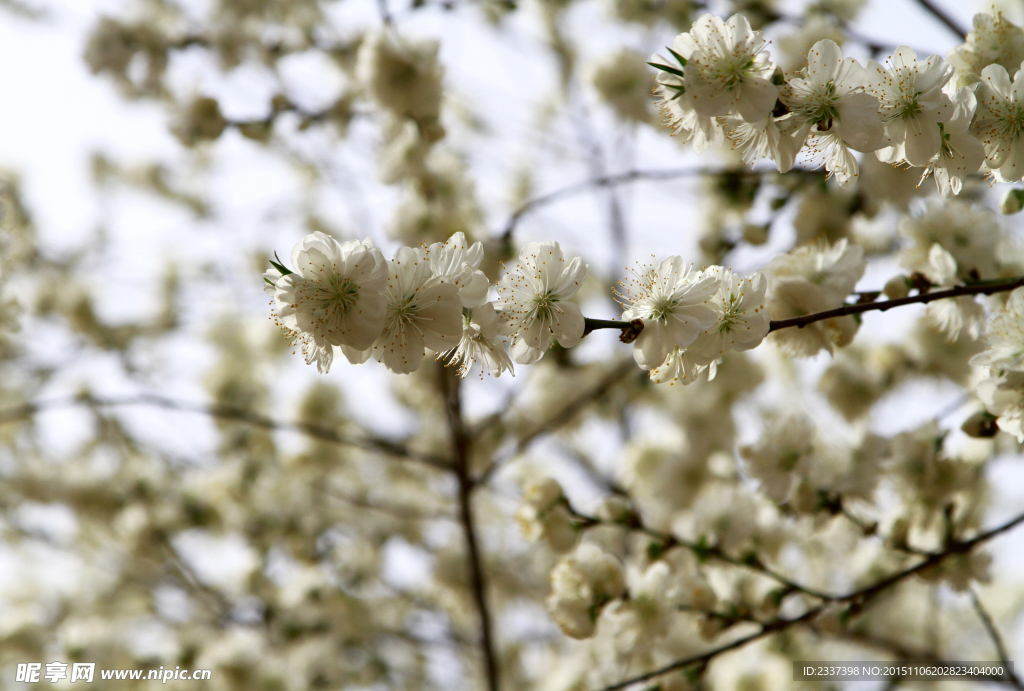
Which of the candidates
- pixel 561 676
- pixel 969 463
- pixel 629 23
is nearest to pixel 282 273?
pixel 969 463

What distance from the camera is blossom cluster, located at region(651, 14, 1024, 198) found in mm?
1115

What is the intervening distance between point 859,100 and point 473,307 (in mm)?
675

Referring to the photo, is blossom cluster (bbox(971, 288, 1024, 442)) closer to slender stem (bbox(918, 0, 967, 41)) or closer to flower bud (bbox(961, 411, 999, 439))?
flower bud (bbox(961, 411, 999, 439))

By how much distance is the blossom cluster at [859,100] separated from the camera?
3.66 ft

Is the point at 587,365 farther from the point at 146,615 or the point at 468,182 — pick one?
the point at 146,615

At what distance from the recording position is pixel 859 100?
43.9 inches

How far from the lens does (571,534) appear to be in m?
1.79

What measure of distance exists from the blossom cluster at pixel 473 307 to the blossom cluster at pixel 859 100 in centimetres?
27

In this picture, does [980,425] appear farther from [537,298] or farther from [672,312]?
[537,298]

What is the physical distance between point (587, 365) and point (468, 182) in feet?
3.85

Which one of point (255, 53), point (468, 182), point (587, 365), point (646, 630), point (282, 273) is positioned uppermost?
point (255, 53)

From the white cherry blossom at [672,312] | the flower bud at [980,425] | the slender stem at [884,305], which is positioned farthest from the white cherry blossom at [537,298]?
the flower bud at [980,425]

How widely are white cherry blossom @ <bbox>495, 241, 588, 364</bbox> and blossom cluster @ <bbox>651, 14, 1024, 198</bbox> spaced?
1.10ft

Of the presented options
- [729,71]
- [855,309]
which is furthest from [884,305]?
[729,71]
